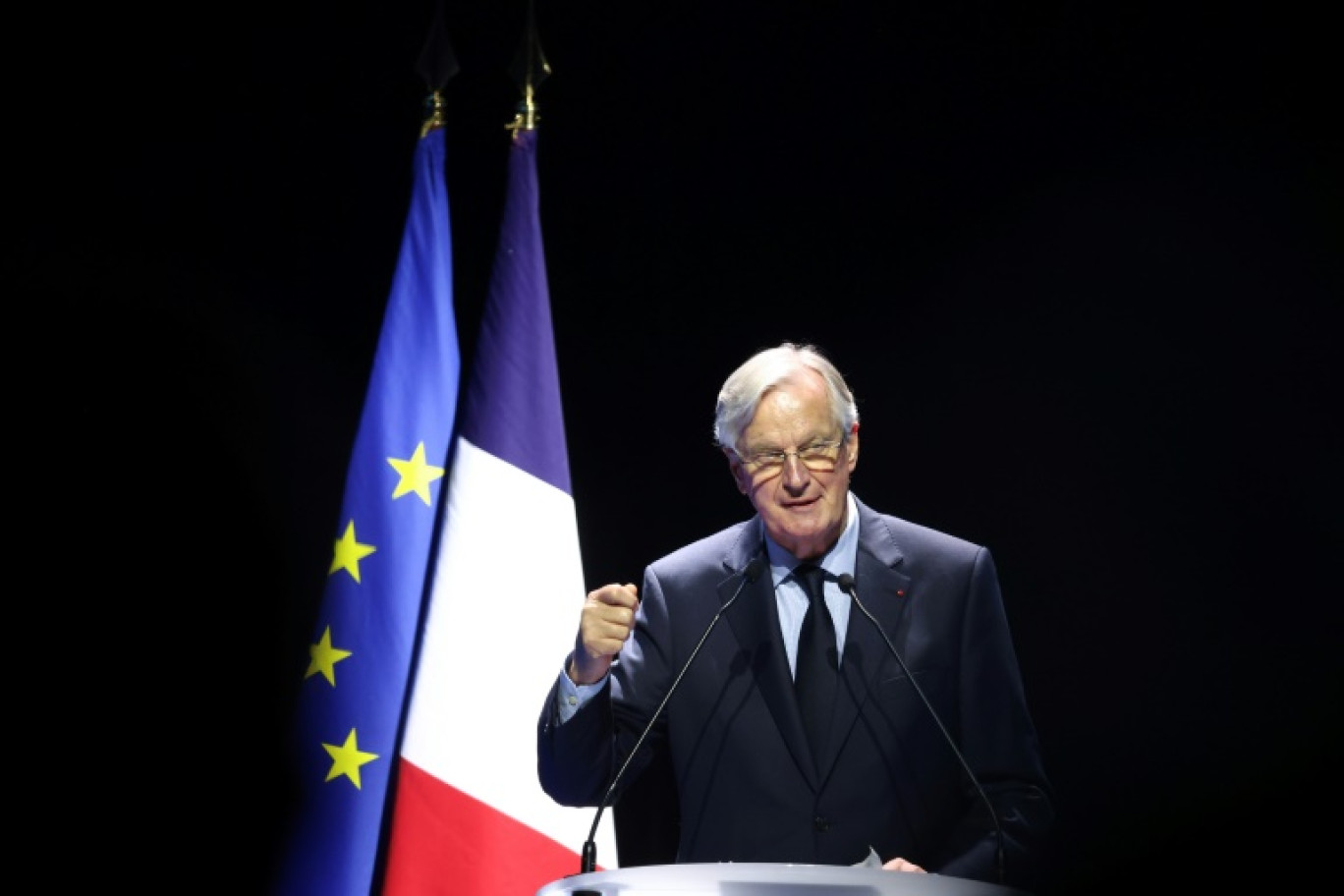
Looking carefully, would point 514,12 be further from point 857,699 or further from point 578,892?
point 578,892

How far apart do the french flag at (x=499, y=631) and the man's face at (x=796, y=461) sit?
1.03m

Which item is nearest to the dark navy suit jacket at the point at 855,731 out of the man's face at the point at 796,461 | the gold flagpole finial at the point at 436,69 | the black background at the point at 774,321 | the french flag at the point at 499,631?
the man's face at the point at 796,461

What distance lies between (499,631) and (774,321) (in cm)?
99

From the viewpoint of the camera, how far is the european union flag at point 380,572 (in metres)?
3.08

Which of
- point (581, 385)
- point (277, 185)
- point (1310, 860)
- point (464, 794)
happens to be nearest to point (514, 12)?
point (277, 185)

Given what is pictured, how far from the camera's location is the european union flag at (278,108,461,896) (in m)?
3.08

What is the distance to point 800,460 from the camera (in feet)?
6.96

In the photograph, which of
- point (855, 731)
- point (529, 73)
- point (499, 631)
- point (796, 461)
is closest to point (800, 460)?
point (796, 461)

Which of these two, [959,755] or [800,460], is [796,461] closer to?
[800,460]

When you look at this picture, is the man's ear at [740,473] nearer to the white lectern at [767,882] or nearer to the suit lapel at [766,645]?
the suit lapel at [766,645]

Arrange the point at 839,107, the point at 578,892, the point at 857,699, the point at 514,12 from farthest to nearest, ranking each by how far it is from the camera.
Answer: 1. the point at 514,12
2. the point at 839,107
3. the point at 857,699
4. the point at 578,892

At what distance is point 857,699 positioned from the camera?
2.09 meters

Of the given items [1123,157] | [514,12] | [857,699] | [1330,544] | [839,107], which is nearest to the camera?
[857,699]

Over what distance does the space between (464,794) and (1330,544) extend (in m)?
1.86
